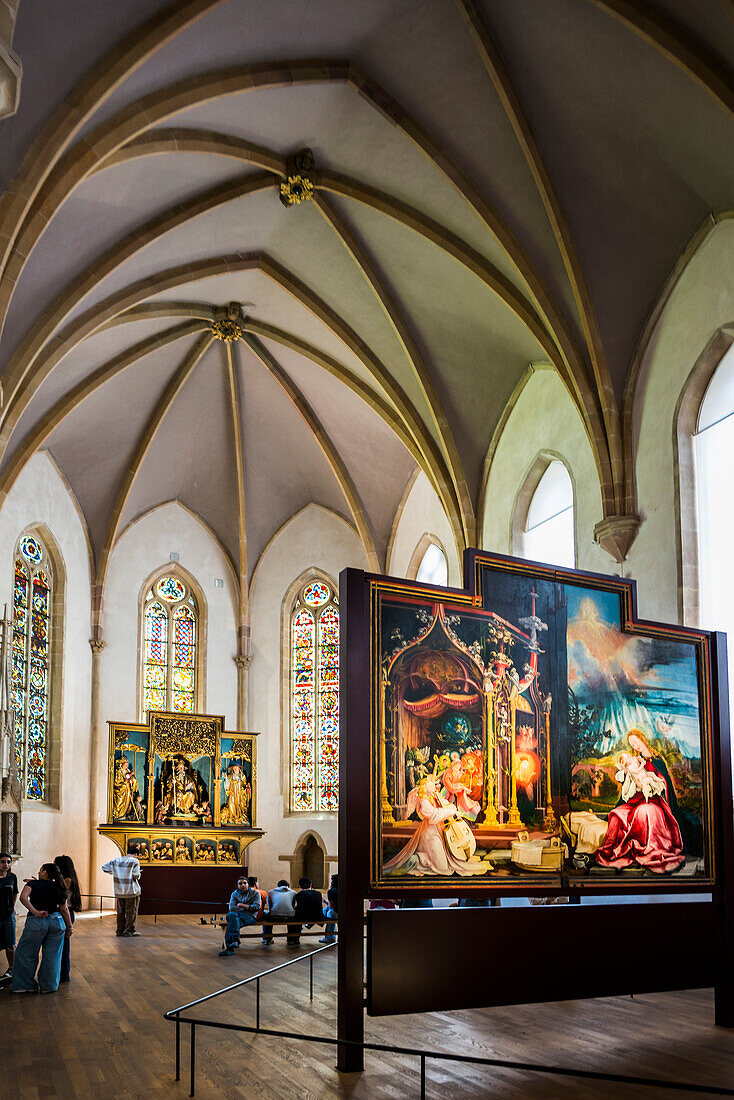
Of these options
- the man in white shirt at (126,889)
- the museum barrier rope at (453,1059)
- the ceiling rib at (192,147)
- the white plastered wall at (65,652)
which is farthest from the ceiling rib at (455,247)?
the museum barrier rope at (453,1059)

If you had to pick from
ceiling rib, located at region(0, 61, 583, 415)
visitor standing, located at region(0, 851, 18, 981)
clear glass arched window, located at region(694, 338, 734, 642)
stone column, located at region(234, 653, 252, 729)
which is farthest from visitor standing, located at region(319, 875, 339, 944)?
stone column, located at region(234, 653, 252, 729)

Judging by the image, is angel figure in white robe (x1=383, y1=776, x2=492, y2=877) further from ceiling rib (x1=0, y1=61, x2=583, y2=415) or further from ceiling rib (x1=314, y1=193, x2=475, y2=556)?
ceiling rib (x1=314, y1=193, x2=475, y2=556)

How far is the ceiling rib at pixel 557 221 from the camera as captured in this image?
13.4m

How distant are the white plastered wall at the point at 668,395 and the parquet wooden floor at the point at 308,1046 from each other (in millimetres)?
5443

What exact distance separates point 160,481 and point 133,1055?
18.4m

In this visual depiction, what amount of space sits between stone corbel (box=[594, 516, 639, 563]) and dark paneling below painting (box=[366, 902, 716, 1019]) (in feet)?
20.2

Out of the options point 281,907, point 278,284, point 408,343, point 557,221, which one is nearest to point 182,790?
point 281,907

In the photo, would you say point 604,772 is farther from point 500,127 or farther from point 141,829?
point 141,829

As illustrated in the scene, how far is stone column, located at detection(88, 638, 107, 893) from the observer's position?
22.7 m

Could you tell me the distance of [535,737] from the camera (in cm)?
958

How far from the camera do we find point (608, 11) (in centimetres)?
1196

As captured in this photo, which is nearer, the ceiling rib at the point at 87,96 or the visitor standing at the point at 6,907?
the visitor standing at the point at 6,907

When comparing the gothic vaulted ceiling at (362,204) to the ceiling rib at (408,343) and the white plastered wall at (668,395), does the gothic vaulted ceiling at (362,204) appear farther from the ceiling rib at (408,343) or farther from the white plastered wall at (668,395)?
the white plastered wall at (668,395)

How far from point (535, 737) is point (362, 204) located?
1025 centimetres
